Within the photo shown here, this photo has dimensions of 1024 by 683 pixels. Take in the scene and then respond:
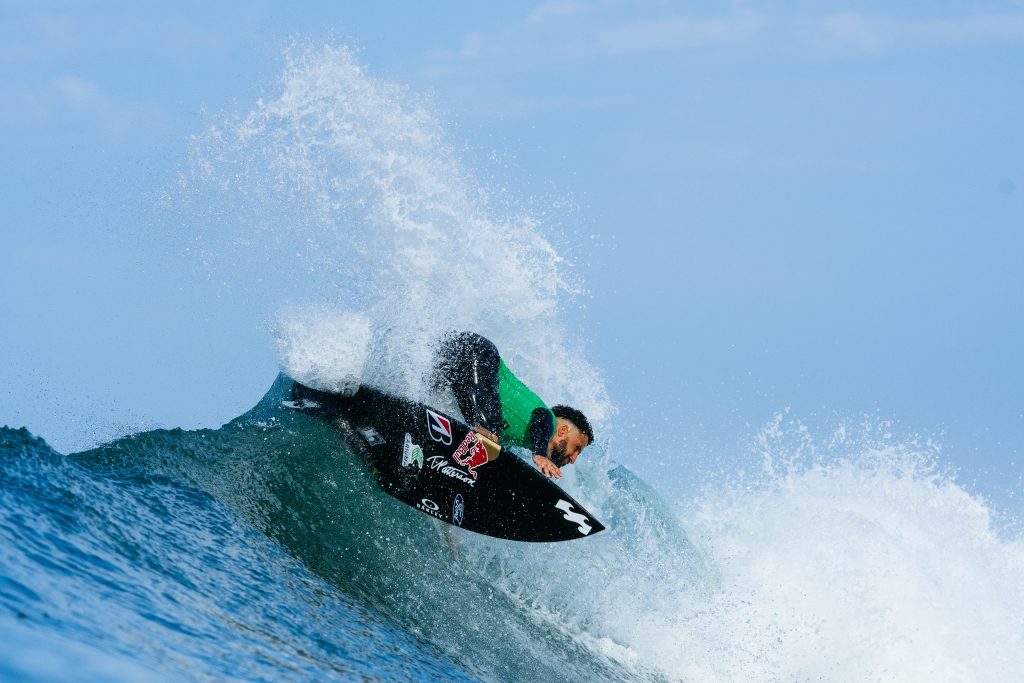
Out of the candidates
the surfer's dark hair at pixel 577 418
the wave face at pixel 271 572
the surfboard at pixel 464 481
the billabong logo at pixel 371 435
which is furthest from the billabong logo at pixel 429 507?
the surfer's dark hair at pixel 577 418

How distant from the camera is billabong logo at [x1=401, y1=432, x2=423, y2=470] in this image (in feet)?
20.2

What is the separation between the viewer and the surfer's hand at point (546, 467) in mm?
6156

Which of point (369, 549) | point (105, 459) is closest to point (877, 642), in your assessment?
point (369, 549)

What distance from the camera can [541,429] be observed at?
633 cm

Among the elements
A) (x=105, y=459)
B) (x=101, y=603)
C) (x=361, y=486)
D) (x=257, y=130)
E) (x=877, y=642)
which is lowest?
(x=101, y=603)

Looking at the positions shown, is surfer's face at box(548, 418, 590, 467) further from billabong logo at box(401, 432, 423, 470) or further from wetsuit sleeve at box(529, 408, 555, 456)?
billabong logo at box(401, 432, 423, 470)

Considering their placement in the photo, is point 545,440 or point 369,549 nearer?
point 369,549

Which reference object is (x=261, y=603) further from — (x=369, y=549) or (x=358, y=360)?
(x=358, y=360)

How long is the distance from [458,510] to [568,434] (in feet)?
3.65

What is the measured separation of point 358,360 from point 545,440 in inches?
70.5

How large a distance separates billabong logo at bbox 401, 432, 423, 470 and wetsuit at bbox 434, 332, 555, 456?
0.47m

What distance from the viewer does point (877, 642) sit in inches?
258

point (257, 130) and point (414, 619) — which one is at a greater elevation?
point (257, 130)

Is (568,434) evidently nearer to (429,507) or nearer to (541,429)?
(541,429)
